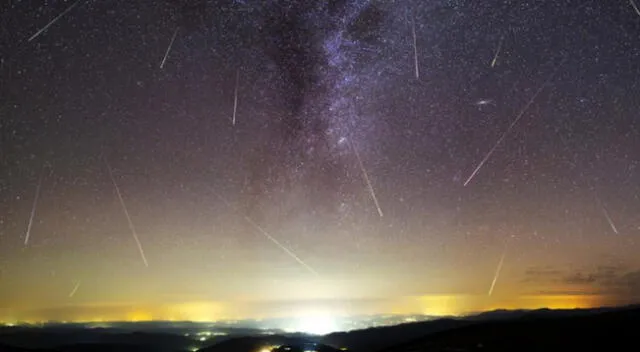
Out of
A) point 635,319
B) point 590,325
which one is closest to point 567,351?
point 590,325

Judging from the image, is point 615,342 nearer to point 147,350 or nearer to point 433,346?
point 433,346

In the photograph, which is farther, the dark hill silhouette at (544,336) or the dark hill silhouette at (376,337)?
the dark hill silhouette at (376,337)

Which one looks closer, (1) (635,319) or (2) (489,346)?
(2) (489,346)

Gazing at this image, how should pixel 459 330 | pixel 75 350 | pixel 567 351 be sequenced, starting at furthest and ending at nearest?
pixel 75 350, pixel 459 330, pixel 567 351

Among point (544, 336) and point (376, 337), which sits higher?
point (544, 336)

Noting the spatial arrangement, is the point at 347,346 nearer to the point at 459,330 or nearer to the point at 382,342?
the point at 382,342

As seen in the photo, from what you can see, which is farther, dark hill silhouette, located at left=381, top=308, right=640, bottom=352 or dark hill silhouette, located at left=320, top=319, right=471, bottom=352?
dark hill silhouette, located at left=320, top=319, right=471, bottom=352

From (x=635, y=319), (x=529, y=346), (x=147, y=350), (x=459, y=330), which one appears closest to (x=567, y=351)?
(x=529, y=346)

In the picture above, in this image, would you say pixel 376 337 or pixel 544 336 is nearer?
pixel 544 336

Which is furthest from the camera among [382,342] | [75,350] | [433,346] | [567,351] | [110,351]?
[382,342]
